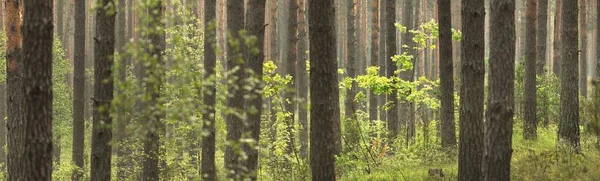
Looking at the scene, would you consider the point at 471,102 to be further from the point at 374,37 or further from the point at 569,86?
the point at 374,37

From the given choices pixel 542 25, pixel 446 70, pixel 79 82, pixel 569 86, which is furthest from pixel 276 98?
pixel 542 25

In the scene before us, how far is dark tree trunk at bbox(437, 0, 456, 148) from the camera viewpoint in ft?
38.1

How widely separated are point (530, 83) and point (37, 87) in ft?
39.2

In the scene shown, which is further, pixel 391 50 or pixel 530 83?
pixel 391 50

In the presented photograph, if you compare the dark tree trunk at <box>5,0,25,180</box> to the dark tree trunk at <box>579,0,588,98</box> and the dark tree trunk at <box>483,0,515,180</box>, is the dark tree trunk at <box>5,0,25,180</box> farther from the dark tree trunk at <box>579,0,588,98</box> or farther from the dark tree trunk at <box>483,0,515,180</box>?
the dark tree trunk at <box>579,0,588,98</box>

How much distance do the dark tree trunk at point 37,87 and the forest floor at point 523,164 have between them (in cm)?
604

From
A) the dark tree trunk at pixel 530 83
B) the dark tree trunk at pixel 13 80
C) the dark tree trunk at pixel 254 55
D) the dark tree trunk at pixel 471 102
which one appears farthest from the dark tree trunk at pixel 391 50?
the dark tree trunk at pixel 13 80

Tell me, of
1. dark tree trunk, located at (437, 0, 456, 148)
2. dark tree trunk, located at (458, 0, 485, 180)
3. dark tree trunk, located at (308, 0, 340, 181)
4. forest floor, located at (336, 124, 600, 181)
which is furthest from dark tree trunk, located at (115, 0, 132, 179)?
dark tree trunk, located at (437, 0, 456, 148)

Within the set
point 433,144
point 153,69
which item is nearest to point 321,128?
point 153,69

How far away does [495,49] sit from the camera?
322 inches

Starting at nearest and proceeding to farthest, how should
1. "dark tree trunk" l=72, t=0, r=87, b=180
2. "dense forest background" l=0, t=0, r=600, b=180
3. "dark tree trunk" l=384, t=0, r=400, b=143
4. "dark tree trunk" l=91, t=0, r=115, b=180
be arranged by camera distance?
1. "dense forest background" l=0, t=0, r=600, b=180
2. "dark tree trunk" l=91, t=0, r=115, b=180
3. "dark tree trunk" l=72, t=0, r=87, b=180
4. "dark tree trunk" l=384, t=0, r=400, b=143

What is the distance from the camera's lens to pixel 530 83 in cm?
1560

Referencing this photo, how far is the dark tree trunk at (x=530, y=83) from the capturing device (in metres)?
15.1

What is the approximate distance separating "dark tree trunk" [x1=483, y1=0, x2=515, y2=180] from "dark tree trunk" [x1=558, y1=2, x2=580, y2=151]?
4.61 m
